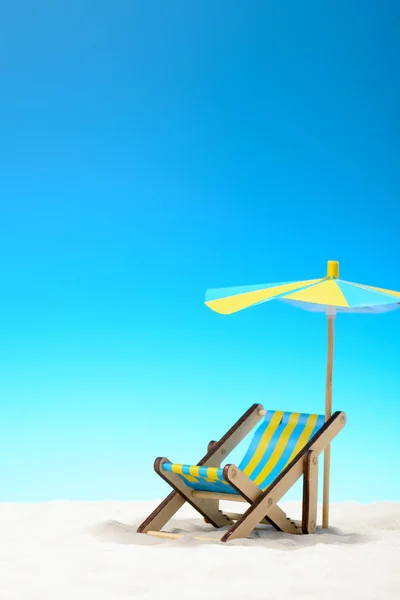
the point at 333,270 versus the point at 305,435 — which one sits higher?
the point at 333,270

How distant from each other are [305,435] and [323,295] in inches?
38.5

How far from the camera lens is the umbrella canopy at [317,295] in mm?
5277

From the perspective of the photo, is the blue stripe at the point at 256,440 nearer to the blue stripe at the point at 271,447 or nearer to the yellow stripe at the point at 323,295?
the blue stripe at the point at 271,447

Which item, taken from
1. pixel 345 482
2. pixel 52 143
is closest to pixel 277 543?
pixel 345 482

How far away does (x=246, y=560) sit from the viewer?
13.9ft

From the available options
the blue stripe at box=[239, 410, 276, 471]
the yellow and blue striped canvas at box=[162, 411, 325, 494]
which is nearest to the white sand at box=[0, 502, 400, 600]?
the yellow and blue striped canvas at box=[162, 411, 325, 494]

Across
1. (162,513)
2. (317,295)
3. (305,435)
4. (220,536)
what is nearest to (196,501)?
(162,513)

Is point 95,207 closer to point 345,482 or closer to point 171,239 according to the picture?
point 171,239

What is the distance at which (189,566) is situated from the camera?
414 centimetres

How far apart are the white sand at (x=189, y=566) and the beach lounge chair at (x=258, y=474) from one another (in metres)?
0.14

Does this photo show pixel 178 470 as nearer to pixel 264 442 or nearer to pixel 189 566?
pixel 264 442

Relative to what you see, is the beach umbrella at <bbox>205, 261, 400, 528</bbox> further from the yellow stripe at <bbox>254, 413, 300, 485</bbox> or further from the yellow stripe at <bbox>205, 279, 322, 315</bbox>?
the yellow stripe at <bbox>254, 413, 300, 485</bbox>

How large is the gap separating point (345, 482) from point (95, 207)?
15.4 feet

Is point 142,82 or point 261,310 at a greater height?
point 142,82
